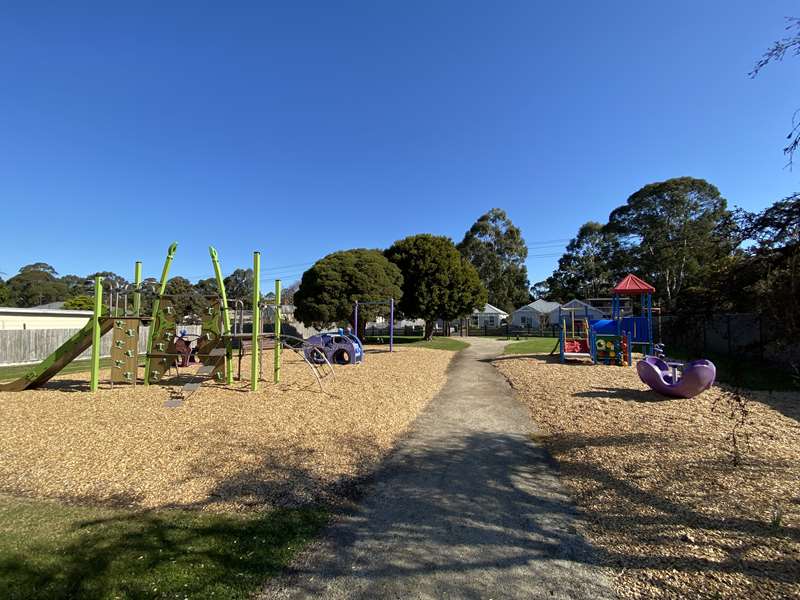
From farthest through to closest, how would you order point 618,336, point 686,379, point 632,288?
point 632,288, point 618,336, point 686,379

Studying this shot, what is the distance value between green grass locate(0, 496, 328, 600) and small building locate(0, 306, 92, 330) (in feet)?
91.8

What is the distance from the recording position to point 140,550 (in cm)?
324

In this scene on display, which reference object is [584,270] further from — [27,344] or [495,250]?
[27,344]

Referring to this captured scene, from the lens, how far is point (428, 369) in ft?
51.0

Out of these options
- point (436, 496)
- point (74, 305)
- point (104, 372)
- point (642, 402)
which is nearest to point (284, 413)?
point (436, 496)

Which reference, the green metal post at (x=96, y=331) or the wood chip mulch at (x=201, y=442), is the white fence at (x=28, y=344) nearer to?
the wood chip mulch at (x=201, y=442)

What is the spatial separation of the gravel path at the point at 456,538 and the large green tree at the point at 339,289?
722 inches

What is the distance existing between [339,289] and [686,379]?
18307mm

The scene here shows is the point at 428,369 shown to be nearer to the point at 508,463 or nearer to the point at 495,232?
the point at 508,463

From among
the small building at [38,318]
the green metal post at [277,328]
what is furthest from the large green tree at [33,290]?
the green metal post at [277,328]

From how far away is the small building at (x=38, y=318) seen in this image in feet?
80.6

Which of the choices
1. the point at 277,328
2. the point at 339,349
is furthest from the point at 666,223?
the point at 277,328

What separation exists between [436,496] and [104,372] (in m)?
15.4

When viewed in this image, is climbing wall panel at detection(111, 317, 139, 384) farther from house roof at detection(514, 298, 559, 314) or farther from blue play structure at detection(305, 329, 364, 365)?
house roof at detection(514, 298, 559, 314)
